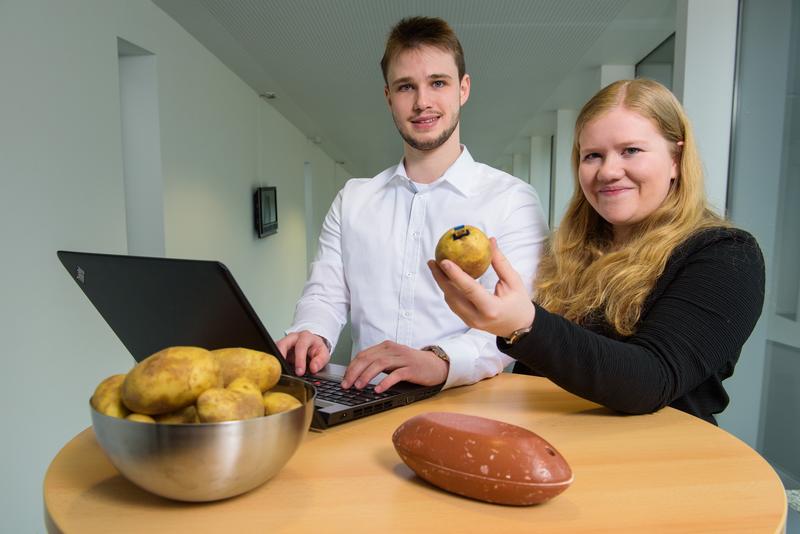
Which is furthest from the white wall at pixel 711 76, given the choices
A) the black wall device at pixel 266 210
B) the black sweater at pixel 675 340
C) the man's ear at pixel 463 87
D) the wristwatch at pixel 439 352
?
the black wall device at pixel 266 210

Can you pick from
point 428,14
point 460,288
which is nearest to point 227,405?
point 460,288

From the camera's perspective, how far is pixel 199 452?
619 mm

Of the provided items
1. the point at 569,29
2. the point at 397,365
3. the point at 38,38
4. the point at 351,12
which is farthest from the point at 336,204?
the point at 569,29

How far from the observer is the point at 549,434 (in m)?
0.93

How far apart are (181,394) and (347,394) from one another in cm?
49

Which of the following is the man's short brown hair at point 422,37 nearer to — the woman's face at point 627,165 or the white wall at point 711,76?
the woman's face at point 627,165

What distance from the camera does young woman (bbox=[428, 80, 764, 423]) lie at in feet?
3.09

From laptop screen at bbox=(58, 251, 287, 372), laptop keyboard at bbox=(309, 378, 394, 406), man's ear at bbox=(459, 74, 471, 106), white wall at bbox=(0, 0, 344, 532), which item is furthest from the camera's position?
white wall at bbox=(0, 0, 344, 532)

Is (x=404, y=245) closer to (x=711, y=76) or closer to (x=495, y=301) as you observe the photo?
(x=495, y=301)

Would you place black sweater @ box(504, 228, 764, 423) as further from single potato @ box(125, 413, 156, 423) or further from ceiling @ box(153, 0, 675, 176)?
ceiling @ box(153, 0, 675, 176)

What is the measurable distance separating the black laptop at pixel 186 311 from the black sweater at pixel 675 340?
0.93 ft

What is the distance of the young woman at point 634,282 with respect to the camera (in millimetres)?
941

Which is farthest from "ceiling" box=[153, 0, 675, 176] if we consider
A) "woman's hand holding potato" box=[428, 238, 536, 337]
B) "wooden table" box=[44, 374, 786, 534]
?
"wooden table" box=[44, 374, 786, 534]

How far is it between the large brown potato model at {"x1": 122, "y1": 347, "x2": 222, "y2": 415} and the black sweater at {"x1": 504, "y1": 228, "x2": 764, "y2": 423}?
484 millimetres
